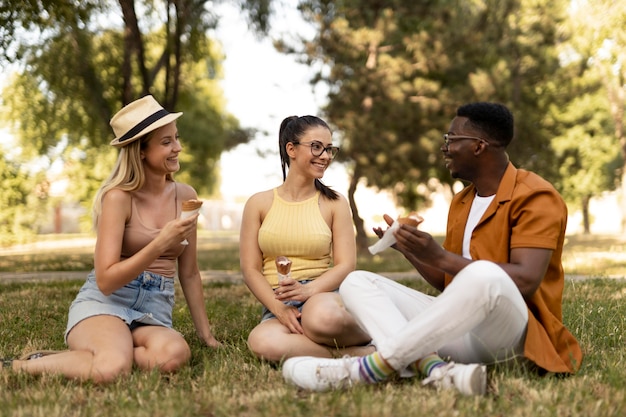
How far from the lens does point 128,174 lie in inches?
165

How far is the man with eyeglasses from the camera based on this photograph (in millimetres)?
3109

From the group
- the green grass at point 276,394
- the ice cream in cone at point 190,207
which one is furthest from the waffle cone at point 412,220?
the ice cream in cone at point 190,207

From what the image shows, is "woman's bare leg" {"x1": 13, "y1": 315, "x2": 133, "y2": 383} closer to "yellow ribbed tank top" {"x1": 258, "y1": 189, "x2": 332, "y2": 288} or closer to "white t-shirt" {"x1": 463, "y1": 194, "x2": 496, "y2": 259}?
"yellow ribbed tank top" {"x1": 258, "y1": 189, "x2": 332, "y2": 288}

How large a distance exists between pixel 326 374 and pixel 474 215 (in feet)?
3.78

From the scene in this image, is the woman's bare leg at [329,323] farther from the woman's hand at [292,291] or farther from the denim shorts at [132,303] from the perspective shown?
the denim shorts at [132,303]

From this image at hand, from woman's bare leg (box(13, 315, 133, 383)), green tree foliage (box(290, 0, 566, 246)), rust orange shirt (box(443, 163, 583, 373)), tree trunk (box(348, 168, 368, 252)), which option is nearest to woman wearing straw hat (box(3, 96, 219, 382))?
woman's bare leg (box(13, 315, 133, 383))

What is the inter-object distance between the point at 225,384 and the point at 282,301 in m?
0.88

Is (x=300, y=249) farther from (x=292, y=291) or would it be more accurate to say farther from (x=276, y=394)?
(x=276, y=394)

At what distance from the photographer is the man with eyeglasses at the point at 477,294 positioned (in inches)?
122

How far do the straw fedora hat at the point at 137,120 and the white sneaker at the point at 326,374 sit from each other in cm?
166

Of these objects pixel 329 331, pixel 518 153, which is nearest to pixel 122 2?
pixel 329 331

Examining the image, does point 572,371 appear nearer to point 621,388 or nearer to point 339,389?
point 621,388

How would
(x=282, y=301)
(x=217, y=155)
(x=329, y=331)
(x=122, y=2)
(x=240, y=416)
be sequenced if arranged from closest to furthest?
(x=240, y=416) < (x=329, y=331) < (x=282, y=301) < (x=122, y=2) < (x=217, y=155)

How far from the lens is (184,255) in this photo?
455 centimetres
